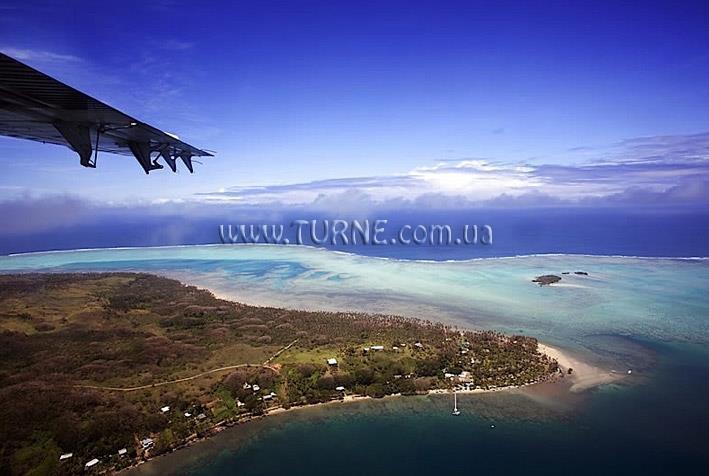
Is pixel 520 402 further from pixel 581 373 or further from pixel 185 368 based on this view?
pixel 185 368

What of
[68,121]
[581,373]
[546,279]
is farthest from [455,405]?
[546,279]

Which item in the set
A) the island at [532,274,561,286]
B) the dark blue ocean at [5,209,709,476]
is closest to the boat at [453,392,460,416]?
the dark blue ocean at [5,209,709,476]

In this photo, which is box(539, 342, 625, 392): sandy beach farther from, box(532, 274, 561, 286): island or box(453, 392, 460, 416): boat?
box(532, 274, 561, 286): island

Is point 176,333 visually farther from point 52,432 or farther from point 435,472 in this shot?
point 435,472

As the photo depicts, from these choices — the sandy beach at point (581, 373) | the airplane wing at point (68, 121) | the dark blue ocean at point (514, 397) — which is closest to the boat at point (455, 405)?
the dark blue ocean at point (514, 397)

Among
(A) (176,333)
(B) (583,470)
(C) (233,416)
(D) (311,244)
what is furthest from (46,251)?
(B) (583,470)

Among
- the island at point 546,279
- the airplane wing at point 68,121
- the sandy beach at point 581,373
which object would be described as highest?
the airplane wing at point 68,121

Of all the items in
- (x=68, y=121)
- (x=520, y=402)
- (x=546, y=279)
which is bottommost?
(x=520, y=402)

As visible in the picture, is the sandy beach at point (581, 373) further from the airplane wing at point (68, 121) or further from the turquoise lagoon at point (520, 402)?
the airplane wing at point (68, 121)
